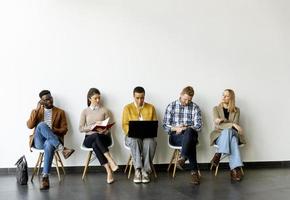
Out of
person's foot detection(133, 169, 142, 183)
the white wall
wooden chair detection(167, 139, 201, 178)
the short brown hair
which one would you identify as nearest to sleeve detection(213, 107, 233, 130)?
the white wall

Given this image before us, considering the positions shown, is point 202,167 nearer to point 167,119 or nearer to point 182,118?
point 182,118

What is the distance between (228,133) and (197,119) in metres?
0.51

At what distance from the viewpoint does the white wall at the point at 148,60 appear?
20.8 feet

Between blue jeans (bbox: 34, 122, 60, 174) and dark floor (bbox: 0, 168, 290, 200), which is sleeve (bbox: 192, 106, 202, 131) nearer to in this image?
dark floor (bbox: 0, 168, 290, 200)

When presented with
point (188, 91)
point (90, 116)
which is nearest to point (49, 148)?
point (90, 116)

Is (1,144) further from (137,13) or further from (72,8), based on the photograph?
(137,13)

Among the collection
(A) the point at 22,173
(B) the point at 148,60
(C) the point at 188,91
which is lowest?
(A) the point at 22,173

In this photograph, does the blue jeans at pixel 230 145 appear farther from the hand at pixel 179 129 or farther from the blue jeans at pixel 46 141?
the blue jeans at pixel 46 141

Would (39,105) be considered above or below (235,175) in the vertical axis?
above

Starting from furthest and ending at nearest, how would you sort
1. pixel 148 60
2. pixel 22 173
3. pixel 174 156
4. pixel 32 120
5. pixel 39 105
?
1. pixel 148 60
2. pixel 174 156
3. pixel 39 105
4. pixel 32 120
5. pixel 22 173

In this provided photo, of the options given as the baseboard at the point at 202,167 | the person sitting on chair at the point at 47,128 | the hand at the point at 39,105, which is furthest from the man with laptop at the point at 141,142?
the hand at the point at 39,105

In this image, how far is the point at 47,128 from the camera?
→ 5770 mm

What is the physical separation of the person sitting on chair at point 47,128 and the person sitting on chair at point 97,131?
0.98 ft

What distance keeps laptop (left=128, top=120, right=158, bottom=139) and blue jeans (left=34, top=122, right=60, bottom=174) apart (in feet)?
3.36
